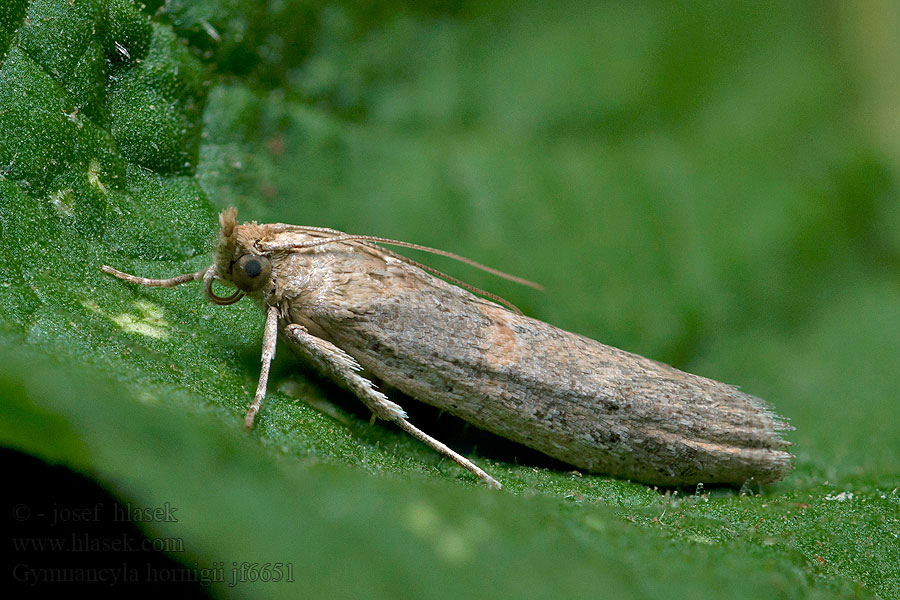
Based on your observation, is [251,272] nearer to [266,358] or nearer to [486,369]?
[266,358]

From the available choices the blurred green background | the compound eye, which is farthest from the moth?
the blurred green background

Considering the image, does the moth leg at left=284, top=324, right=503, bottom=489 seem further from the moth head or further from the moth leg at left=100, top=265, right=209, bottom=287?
the moth leg at left=100, top=265, right=209, bottom=287

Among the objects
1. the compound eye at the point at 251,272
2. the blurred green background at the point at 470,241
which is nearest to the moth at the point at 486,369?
the compound eye at the point at 251,272

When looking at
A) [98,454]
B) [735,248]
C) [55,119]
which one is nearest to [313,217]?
[55,119]

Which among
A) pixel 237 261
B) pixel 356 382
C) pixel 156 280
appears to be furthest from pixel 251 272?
pixel 356 382

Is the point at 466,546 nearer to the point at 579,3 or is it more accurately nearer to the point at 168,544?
the point at 168,544

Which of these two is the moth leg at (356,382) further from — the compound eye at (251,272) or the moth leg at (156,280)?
the moth leg at (156,280)

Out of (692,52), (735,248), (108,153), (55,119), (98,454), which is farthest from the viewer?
(692,52)
